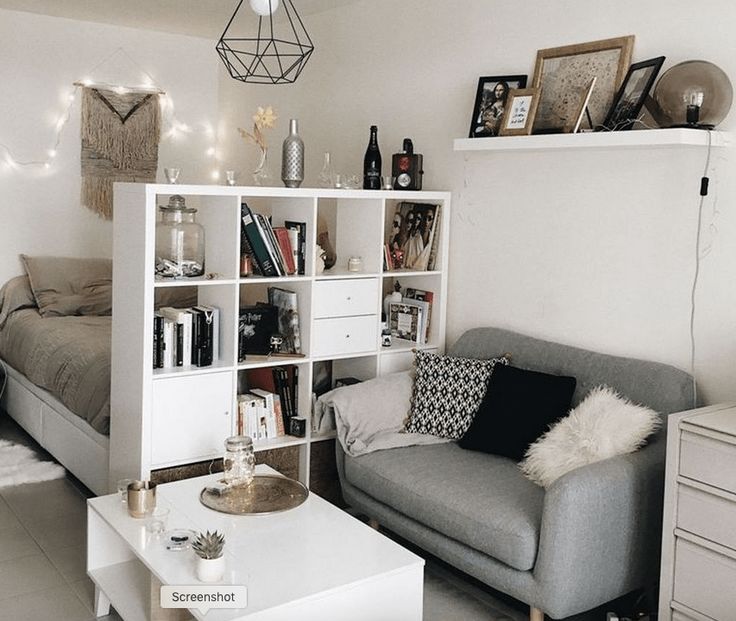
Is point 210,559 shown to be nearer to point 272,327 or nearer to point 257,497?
point 257,497

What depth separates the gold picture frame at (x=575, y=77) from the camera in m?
3.25

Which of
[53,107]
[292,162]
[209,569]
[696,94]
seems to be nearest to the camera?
[209,569]

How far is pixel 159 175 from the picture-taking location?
577 centimetres

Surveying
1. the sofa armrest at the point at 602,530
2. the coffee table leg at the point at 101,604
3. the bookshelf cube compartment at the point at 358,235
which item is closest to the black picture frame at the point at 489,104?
the bookshelf cube compartment at the point at 358,235

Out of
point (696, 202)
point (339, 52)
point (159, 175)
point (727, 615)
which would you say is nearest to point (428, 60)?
point (339, 52)

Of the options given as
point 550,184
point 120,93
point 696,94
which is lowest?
point 550,184

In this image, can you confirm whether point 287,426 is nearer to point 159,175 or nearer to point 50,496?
point 50,496

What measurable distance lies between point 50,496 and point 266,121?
195cm

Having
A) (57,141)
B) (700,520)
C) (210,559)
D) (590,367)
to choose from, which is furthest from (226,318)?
(57,141)

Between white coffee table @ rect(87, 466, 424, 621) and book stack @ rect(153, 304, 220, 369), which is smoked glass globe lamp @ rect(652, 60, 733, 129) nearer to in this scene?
white coffee table @ rect(87, 466, 424, 621)

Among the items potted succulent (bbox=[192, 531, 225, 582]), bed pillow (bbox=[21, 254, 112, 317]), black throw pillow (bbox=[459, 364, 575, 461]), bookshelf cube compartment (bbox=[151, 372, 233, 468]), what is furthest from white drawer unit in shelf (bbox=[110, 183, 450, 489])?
bed pillow (bbox=[21, 254, 112, 317])

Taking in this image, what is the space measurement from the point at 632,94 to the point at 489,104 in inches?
28.9

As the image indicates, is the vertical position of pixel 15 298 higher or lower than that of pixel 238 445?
higher

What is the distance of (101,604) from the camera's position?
9.47ft
